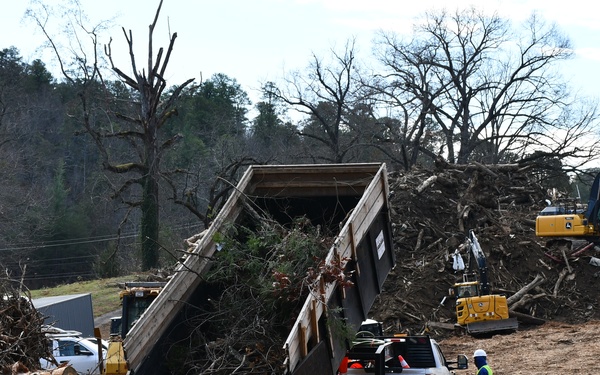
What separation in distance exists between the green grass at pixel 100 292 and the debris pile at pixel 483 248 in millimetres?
8986

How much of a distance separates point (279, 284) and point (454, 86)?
43.0 metres

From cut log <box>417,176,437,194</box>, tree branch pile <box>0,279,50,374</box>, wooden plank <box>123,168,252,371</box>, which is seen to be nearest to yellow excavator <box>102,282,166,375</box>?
wooden plank <box>123,168,252,371</box>

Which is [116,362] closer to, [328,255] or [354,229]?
[328,255]

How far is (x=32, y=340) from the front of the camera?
24.4ft

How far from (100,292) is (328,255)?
2631 centimetres

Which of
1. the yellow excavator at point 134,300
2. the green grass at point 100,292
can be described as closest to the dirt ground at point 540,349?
the yellow excavator at point 134,300

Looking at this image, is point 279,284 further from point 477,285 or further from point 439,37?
point 439,37

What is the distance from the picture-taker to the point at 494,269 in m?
25.4

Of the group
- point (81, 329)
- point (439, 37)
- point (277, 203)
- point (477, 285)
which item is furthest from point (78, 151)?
point (277, 203)

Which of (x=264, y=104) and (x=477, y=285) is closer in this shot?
(x=477, y=285)

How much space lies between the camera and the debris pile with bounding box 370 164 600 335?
2405 centimetres

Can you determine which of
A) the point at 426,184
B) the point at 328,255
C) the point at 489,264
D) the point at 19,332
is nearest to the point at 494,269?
the point at 489,264

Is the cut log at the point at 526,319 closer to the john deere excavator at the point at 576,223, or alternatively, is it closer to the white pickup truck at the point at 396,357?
the john deere excavator at the point at 576,223

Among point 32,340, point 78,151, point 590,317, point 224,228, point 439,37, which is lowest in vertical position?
point 590,317
